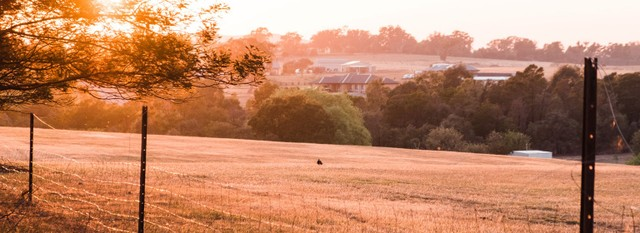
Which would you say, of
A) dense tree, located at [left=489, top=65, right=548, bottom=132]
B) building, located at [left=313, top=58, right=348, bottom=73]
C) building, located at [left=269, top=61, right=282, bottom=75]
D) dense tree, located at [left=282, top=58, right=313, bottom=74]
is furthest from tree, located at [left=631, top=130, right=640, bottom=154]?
building, located at [left=313, top=58, right=348, bottom=73]

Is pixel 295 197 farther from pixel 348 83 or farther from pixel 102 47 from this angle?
pixel 348 83

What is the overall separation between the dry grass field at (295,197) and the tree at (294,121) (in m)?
32.8

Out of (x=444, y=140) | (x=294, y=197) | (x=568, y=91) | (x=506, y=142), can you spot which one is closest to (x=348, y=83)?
(x=568, y=91)

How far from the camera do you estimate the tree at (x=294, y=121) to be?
76312 mm

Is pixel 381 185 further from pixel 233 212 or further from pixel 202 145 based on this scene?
pixel 202 145

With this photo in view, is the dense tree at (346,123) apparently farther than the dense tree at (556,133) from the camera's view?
No

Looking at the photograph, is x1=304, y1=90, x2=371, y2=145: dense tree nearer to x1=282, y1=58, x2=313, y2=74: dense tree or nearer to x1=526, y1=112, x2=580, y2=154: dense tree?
x1=526, y1=112, x2=580, y2=154: dense tree

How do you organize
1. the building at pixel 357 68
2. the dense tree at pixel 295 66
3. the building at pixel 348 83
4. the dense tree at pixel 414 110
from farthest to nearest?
the building at pixel 357 68 < the dense tree at pixel 295 66 < the building at pixel 348 83 < the dense tree at pixel 414 110

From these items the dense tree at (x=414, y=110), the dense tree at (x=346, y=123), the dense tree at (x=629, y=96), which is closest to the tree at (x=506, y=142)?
the dense tree at (x=414, y=110)

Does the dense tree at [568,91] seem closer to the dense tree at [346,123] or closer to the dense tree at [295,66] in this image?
the dense tree at [346,123]

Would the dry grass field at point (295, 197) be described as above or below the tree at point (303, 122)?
below

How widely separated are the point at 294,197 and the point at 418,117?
64057 millimetres

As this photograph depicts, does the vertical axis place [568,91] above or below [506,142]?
above

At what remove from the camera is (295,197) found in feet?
A: 72.4
